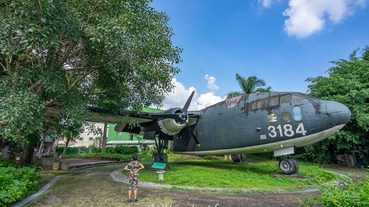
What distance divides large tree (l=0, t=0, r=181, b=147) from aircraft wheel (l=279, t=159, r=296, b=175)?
758 centimetres

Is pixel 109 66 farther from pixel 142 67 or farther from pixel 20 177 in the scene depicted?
pixel 20 177

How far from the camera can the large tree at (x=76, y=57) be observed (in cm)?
750

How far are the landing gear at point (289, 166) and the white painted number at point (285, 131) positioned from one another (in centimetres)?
180

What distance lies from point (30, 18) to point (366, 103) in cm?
2415

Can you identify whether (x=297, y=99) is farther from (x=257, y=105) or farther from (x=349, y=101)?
(x=349, y=101)

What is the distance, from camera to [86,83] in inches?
560

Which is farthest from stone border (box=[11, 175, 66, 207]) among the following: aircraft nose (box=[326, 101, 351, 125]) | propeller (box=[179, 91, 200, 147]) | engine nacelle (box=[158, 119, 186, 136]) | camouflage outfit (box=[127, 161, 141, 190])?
aircraft nose (box=[326, 101, 351, 125])

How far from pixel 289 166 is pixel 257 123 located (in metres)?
2.81

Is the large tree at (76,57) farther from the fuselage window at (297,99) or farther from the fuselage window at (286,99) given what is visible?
the fuselage window at (297,99)

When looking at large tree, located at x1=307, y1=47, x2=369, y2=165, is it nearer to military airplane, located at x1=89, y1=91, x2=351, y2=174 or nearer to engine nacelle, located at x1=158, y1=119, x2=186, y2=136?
military airplane, located at x1=89, y1=91, x2=351, y2=174

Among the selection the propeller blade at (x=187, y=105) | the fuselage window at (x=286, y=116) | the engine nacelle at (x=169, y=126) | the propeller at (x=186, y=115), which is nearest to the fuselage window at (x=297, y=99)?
the fuselage window at (x=286, y=116)

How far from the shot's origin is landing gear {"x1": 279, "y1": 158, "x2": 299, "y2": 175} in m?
12.5

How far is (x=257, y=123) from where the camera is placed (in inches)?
506

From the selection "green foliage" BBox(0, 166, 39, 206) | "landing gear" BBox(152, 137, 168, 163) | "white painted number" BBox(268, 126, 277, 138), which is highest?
"white painted number" BBox(268, 126, 277, 138)
